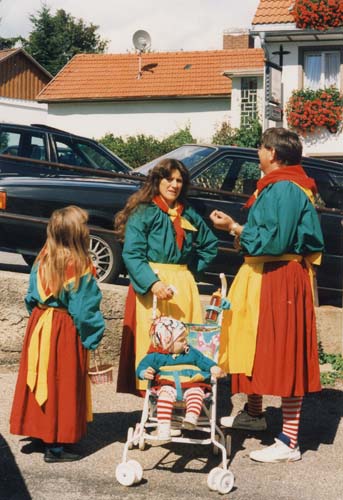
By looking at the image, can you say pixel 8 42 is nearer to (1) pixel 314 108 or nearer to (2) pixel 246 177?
(1) pixel 314 108

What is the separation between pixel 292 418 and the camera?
6.01 meters

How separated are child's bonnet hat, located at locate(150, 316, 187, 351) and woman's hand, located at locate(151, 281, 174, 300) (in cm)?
20

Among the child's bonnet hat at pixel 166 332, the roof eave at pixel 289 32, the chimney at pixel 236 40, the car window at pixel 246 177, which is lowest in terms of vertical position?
the child's bonnet hat at pixel 166 332

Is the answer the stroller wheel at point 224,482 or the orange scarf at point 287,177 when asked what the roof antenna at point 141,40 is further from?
the stroller wheel at point 224,482

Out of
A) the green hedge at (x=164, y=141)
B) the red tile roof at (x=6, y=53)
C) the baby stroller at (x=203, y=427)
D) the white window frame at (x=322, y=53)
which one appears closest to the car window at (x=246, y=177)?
the baby stroller at (x=203, y=427)

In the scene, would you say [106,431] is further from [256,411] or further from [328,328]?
[328,328]

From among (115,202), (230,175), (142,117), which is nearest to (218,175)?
(230,175)

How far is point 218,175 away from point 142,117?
3356cm

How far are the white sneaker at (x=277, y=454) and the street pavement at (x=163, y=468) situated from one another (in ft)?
0.13

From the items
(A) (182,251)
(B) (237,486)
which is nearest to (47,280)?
(A) (182,251)

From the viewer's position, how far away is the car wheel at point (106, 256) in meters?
9.28

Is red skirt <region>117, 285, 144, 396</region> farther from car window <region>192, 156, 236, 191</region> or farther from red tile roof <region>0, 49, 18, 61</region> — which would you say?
red tile roof <region>0, 49, 18, 61</region>

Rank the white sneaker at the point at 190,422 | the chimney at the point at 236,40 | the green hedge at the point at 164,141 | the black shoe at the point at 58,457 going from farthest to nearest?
the chimney at the point at 236,40, the green hedge at the point at 164,141, the black shoe at the point at 58,457, the white sneaker at the point at 190,422

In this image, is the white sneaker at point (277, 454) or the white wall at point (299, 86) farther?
the white wall at point (299, 86)
